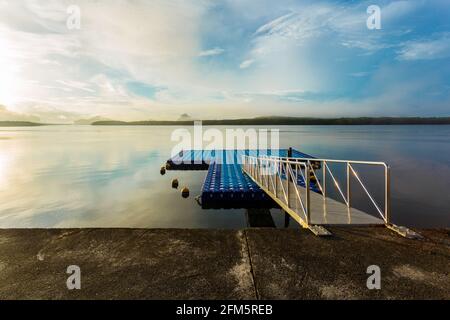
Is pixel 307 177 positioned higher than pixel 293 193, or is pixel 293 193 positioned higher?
pixel 307 177

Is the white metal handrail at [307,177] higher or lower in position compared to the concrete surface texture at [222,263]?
higher

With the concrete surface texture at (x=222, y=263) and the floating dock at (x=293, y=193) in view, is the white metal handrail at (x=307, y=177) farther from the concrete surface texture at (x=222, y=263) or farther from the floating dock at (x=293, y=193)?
the concrete surface texture at (x=222, y=263)

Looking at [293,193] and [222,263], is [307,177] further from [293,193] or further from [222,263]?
[293,193]

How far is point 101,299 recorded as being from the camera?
2.42 metres

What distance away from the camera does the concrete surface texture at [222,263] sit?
8.20 ft

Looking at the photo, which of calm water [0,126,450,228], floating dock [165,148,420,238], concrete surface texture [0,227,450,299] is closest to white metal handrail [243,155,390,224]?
floating dock [165,148,420,238]

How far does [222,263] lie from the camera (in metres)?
3.00

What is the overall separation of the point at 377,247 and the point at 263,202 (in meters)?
11.3

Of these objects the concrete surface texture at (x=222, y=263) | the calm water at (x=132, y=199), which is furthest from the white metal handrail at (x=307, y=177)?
the calm water at (x=132, y=199)

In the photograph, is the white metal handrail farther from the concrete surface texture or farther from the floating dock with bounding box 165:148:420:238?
the concrete surface texture

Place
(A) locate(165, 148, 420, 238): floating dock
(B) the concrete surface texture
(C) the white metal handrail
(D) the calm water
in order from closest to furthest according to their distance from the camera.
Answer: (B) the concrete surface texture
(C) the white metal handrail
(A) locate(165, 148, 420, 238): floating dock
(D) the calm water


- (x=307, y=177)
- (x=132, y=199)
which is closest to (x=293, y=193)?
(x=307, y=177)

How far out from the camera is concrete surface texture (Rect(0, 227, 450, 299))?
2.50 m
